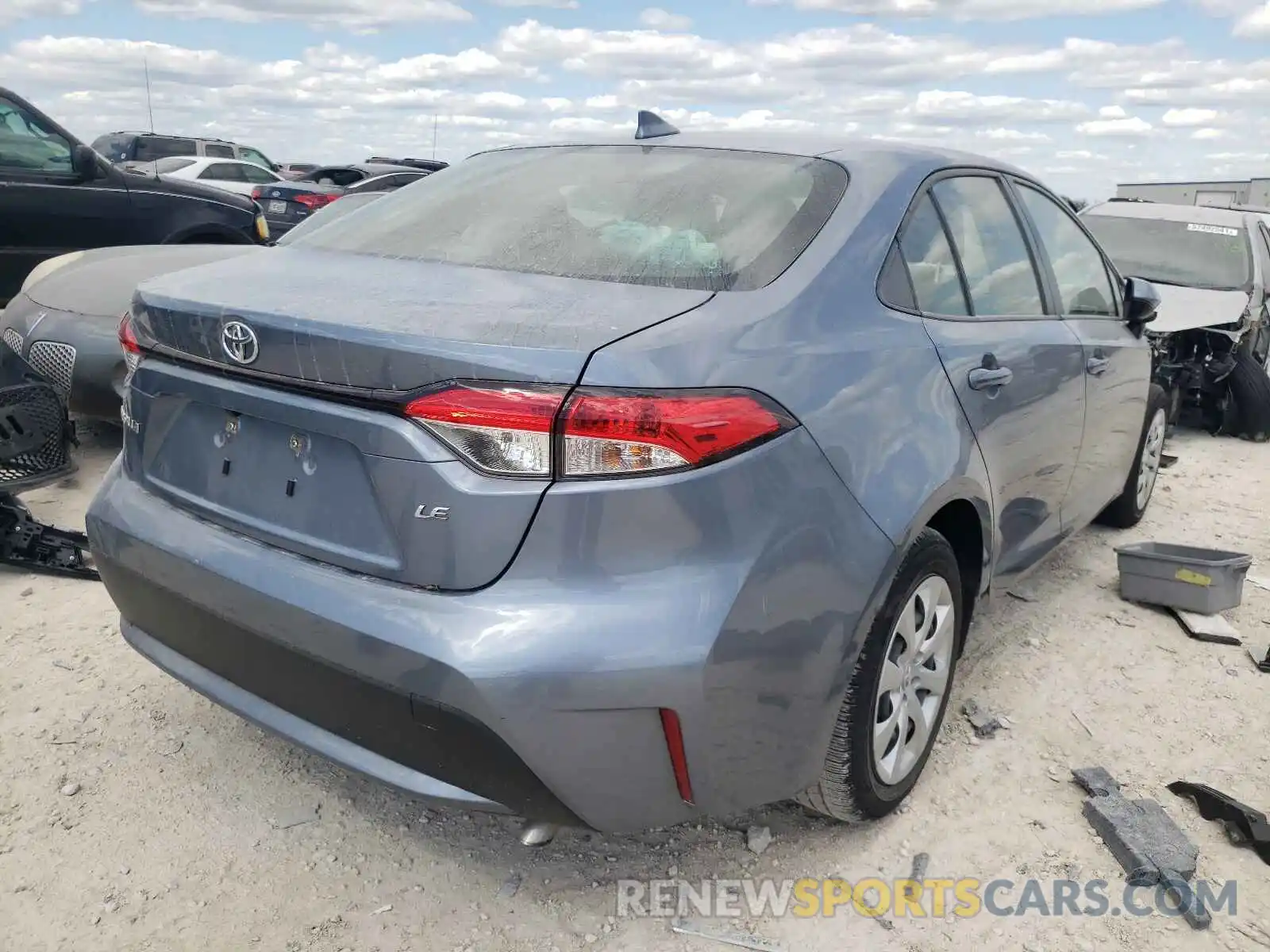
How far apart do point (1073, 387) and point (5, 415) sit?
370 cm

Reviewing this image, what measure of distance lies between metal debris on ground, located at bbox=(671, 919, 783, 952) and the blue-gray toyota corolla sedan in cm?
34

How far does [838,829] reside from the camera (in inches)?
96.9

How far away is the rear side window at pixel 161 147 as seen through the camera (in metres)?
21.6

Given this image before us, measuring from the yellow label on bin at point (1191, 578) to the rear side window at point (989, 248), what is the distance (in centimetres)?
132

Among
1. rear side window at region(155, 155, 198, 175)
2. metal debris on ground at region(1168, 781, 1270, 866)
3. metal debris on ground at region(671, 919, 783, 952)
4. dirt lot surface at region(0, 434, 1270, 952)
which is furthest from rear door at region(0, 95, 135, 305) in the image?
rear side window at region(155, 155, 198, 175)

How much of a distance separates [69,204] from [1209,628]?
731cm

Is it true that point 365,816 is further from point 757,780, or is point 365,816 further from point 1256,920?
point 1256,920

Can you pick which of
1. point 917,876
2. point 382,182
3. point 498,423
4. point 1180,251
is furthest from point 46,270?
point 382,182

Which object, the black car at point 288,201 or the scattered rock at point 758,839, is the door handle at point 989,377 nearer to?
the scattered rock at point 758,839

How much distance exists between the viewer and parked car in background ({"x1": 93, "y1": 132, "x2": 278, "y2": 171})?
21344mm

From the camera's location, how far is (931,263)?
2572 millimetres

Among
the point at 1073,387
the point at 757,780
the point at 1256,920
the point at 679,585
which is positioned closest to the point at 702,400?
the point at 679,585

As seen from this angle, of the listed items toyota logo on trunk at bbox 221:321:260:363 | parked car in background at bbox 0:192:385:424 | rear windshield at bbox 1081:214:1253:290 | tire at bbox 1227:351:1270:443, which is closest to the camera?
toyota logo on trunk at bbox 221:321:260:363

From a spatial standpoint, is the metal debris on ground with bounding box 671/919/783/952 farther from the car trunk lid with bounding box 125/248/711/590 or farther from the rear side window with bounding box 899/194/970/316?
the rear side window with bounding box 899/194/970/316
